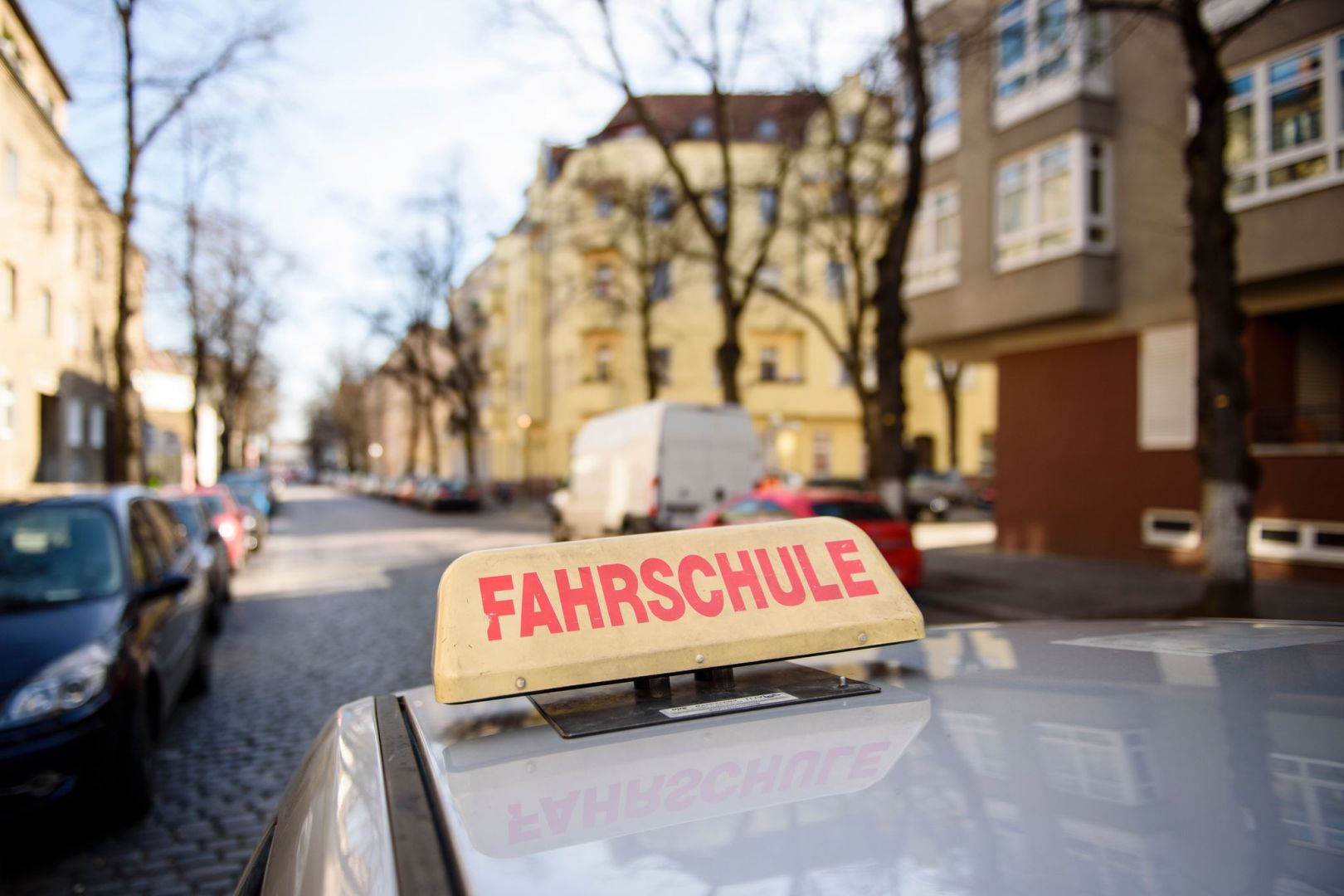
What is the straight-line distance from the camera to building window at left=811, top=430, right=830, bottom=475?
45469 mm

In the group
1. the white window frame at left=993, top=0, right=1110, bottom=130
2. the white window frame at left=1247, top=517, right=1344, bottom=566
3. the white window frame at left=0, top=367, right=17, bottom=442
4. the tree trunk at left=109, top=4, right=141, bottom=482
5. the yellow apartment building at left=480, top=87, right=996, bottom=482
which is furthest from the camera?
the yellow apartment building at left=480, top=87, right=996, bottom=482

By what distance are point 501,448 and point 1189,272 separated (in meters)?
48.9

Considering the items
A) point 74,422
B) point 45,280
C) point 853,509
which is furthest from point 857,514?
point 74,422

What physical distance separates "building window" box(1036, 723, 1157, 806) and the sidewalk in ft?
31.7

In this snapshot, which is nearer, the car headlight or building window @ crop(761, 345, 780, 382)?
the car headlight

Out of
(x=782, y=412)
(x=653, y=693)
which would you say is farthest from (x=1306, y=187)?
(x=782, y=412)

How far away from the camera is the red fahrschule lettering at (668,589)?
178cm

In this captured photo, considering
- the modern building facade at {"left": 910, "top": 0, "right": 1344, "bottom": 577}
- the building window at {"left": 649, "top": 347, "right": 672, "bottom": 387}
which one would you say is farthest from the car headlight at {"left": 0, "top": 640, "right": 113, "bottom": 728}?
the building window at {"left": 649, "top": 347, "right": 672, "bottom": 387}

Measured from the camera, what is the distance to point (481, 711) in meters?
1.96

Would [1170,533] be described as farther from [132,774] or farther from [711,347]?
[711,347]

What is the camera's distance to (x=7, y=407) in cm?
2509

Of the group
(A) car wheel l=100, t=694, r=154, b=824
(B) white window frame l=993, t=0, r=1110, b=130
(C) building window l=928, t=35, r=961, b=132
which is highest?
(C) building window l=928, t=35, r=961, b=132

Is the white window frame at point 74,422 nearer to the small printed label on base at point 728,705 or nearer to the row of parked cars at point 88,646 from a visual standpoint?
the row of parked cars at point 88,646

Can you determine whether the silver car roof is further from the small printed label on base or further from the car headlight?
the car headlight
